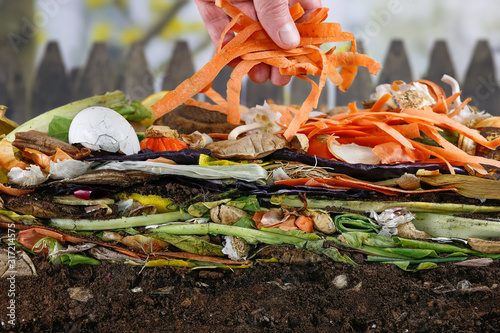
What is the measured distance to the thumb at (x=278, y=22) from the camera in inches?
69.1

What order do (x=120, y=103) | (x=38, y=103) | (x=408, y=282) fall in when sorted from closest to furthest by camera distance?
(x=408, y=282), (x=120, y=103), (x=38, y=103)

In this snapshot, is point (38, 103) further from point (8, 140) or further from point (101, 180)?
point (101, 180)

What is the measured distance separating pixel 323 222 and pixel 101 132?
2.68ft

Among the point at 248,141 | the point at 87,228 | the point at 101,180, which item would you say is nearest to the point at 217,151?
the point at 248,141

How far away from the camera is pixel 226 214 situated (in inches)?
63.7

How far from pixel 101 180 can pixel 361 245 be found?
87cm

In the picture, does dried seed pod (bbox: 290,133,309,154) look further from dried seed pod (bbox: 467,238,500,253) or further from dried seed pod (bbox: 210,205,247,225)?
dried seed pod (bbox: 467,238,500,253)

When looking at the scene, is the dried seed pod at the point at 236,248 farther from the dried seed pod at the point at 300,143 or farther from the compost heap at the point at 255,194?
the dried seed pod at the point at 300,143

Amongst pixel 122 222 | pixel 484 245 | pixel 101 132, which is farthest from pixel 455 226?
pixel 101 132

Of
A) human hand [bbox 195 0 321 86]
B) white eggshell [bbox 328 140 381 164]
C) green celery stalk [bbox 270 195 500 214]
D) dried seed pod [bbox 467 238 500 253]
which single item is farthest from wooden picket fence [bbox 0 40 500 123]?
dried seed pod [bbox 467 238 500 253]

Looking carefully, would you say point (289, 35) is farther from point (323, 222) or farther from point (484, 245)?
point (484, 245)

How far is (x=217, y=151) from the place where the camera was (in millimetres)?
1735

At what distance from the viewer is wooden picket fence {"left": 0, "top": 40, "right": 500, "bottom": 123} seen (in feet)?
15.6

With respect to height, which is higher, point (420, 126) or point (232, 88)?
point (232, 88)
